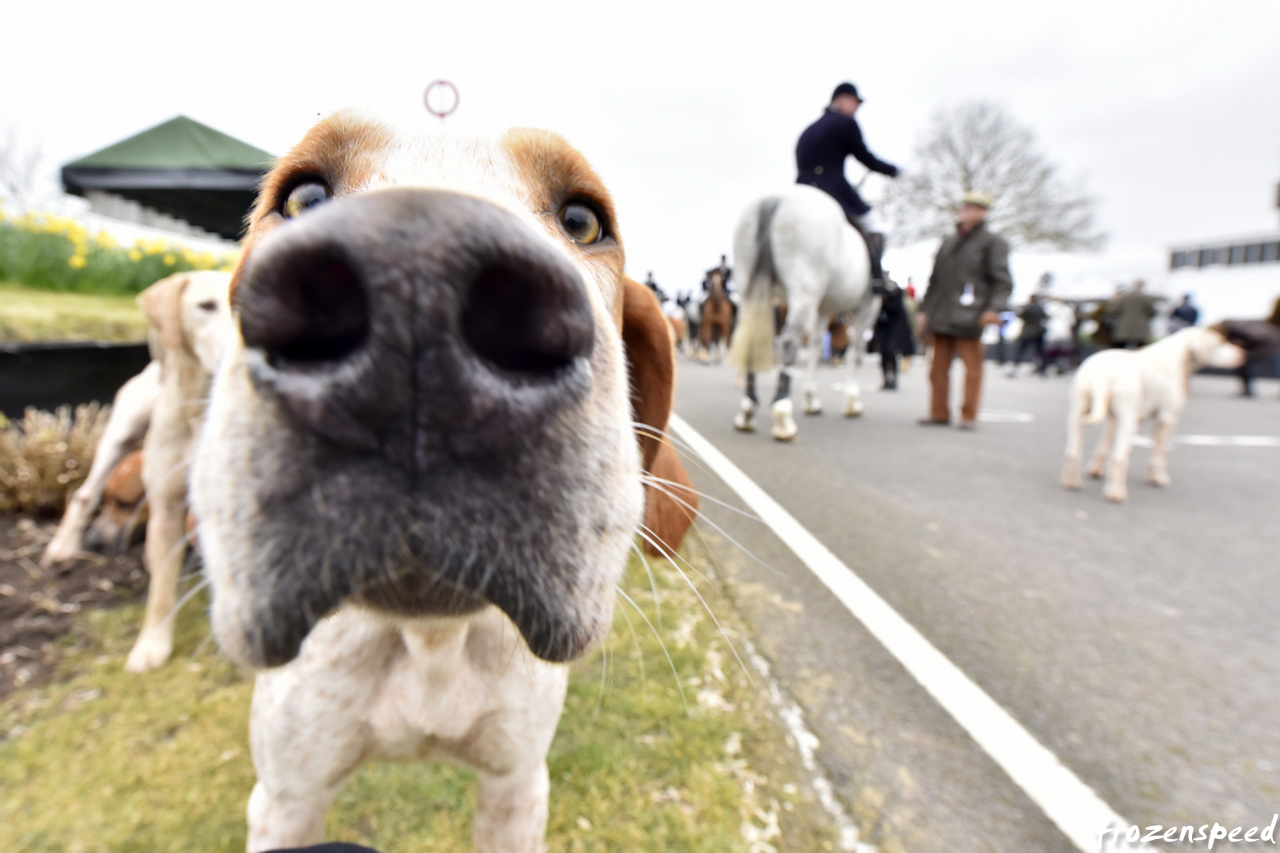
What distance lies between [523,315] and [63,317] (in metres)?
5.41

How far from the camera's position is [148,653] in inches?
88.5

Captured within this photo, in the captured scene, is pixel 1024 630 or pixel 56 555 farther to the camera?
pixel 56 555

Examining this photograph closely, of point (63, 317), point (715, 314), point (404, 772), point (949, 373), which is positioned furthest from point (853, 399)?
point (715, 314)

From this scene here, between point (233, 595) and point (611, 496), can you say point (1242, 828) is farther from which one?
point (233, 595)

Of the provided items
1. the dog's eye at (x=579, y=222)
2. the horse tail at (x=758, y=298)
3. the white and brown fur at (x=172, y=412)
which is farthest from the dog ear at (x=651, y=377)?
the horse tail at (x=758, y=298)

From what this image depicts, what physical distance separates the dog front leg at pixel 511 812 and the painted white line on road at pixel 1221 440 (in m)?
8.35

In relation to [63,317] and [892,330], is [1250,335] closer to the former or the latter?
[892,330]

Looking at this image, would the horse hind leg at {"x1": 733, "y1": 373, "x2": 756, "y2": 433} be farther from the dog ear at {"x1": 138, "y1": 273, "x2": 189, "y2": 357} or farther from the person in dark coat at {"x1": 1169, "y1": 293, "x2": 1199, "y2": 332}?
the person in dark coat at {"x1": 1169, "y1": 293, "x2": 1199, "y2": 332}

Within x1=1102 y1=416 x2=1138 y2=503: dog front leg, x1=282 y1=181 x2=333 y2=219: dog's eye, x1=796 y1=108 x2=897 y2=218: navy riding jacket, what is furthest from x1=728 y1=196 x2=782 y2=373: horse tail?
x1=282 y1=181 x2=333 y2=219: dog's eye

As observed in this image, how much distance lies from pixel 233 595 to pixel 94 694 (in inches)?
81.7

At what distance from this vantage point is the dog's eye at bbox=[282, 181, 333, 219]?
Answer: 1.23 m

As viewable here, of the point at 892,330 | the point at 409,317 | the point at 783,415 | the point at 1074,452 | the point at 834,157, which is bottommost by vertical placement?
the point at 1074,452

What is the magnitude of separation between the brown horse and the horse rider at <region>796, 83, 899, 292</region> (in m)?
11.7

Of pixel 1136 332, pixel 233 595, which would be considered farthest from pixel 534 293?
pixel 1136 332
